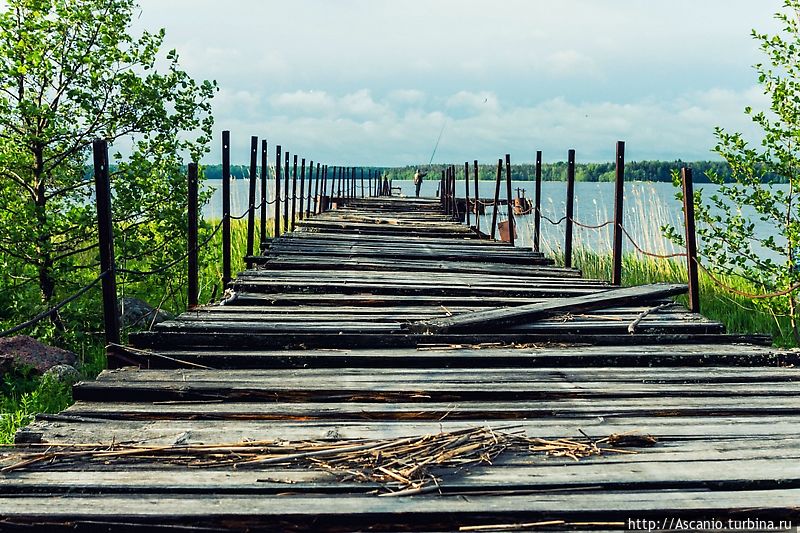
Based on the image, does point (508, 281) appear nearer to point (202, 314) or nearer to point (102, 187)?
point (202, 314)

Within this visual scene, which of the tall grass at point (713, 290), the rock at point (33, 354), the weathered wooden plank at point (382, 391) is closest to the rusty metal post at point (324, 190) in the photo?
the tall grass at point (713, 290)

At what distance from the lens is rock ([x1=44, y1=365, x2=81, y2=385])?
7.06 metres

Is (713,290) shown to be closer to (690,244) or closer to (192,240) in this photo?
(690,244)

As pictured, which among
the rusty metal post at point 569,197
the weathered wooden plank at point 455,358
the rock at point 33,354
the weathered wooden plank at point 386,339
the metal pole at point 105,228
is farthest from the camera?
the rusty metal post at point 569,197

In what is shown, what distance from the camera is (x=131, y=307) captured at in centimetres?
1009

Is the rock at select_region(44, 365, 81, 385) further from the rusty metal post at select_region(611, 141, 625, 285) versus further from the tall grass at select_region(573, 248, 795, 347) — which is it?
the tall grass at select_region(573, 248, 795, 347)

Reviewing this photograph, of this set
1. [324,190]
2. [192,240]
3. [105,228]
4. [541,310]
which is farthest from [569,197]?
[324,190]

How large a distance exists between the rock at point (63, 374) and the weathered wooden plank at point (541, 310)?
12.8 feet

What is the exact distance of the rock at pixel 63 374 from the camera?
7.06 metres

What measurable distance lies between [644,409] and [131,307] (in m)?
8.15

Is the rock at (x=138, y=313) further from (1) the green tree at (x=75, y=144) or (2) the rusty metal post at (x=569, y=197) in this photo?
(2) the rusty metal post at (x=569, y=197)

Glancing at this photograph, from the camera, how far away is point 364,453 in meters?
2.71

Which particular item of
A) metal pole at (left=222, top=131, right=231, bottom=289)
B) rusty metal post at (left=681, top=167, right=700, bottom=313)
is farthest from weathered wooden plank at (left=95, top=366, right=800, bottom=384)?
metal pole at (left=222, top=131, right=231, bottom=289)

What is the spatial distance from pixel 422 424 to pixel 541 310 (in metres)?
2.20
